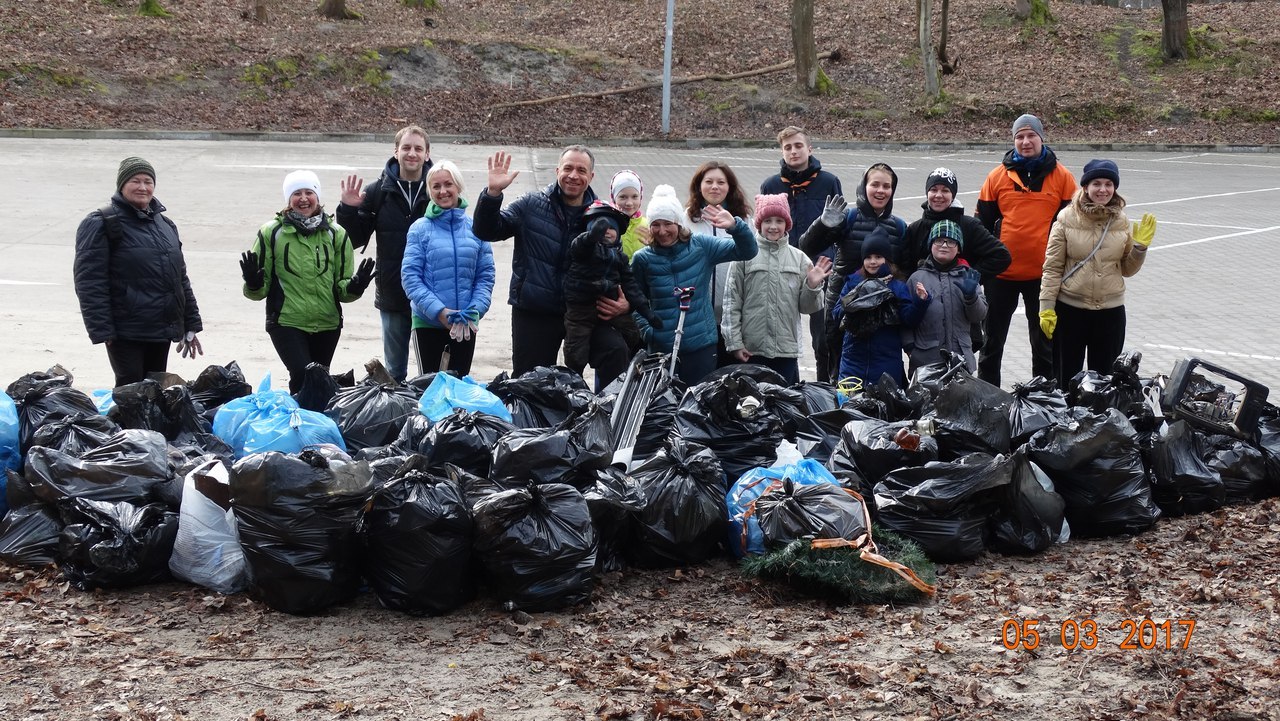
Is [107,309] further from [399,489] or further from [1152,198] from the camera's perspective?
[1152,198]

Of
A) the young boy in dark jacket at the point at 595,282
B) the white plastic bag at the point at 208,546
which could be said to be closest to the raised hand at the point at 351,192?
the young boy in dark jacket at the point at 595,282

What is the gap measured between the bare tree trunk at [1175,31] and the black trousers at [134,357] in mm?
28552

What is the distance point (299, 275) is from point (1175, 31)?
2818cm

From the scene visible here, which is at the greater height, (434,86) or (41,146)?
(434,86)

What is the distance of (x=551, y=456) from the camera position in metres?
5.34

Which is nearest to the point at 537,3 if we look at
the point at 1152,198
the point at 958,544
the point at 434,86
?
the point at 434,86

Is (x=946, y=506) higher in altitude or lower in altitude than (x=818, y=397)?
lower

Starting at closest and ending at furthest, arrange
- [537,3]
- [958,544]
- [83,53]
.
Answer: [958,544]
[83,53]
[537,3]

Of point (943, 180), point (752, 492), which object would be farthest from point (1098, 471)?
point (943, 180)

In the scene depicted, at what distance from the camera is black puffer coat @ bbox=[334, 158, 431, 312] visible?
739 cm

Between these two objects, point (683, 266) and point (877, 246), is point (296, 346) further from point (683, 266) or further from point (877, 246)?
point (877, 246)

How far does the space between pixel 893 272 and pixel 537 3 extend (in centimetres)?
2707

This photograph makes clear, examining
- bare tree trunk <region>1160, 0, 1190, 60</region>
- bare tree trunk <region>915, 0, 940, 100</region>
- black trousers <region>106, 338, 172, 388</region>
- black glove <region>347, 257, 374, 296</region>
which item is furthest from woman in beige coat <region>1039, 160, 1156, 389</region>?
bare tree trunk <region>1160, 0, 1190, 60</region>

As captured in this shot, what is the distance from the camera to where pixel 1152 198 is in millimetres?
18156
